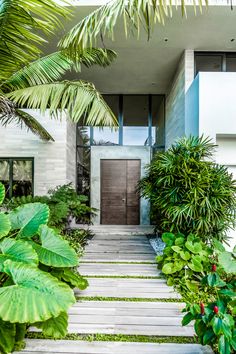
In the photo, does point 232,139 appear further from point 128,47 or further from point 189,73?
point 128,47

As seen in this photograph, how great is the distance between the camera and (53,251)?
2.65 metres

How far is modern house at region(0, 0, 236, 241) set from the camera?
231 inches

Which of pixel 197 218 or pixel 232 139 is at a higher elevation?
pixel 232 139

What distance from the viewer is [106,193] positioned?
9.08 meters

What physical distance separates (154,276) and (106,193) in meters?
5.16

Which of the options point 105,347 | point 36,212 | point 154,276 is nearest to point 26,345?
point 105,347

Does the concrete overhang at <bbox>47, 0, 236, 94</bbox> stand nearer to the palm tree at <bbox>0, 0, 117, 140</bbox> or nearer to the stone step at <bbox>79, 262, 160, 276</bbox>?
the palm tree at <bbox>0, 0, 117, 140</bbox>

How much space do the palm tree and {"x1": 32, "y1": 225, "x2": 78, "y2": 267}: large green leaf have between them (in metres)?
1.49

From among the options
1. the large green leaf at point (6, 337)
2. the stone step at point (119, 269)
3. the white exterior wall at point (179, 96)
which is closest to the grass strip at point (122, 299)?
the stone step at point (119, 269)

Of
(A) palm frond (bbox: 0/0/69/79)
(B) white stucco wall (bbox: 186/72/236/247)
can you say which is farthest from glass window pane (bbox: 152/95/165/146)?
(A) palm frond (bbox: 0/0/69/79)

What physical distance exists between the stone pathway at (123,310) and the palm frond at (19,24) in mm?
3077

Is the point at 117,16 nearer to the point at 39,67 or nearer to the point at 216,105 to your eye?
the point at 39,67

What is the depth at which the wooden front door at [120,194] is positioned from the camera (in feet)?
29.7

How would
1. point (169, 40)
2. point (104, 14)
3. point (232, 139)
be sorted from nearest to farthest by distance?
1. point (104, 14)
2. point (232, 139)
3. point (169, 40)
